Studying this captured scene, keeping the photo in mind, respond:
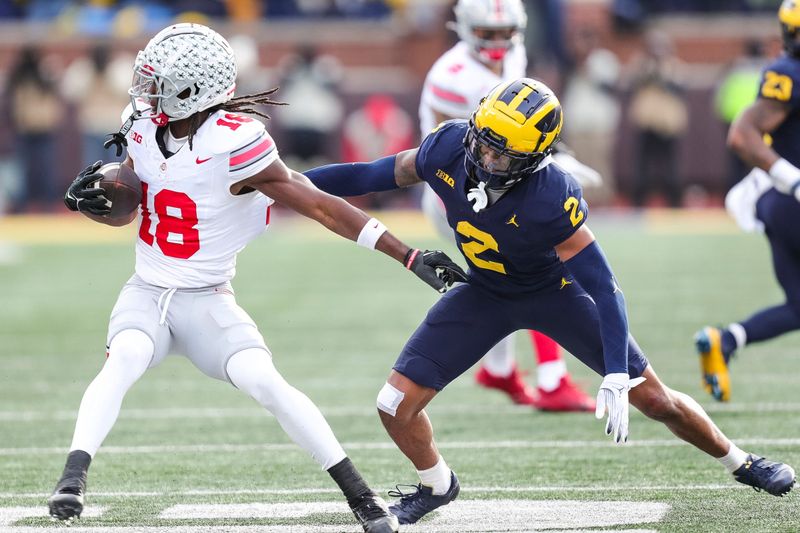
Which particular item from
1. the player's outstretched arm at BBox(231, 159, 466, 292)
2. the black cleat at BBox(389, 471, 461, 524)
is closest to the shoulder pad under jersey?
the player's outstretched arm at BBox(231, 159, 466, 292)

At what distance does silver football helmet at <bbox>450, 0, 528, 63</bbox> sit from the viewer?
6.77 metres

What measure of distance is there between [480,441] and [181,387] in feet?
6.75

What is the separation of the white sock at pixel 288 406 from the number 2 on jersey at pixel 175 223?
1.36 ft

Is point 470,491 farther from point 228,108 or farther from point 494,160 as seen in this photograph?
point 228,108

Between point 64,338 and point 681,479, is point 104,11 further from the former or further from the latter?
point 681,479

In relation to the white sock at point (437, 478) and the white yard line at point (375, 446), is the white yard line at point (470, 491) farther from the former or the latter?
the white yard line at point (375, 446)

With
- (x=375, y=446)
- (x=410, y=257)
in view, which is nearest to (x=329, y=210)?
(x=410, y=257)

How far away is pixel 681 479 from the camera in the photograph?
202 inches

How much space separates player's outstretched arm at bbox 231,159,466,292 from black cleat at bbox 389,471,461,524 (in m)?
0.70

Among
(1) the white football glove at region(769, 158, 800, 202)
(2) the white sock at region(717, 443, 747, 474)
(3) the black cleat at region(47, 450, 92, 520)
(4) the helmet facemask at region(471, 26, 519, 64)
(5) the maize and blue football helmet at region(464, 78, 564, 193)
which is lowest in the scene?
(2) the white sock at region(717, 443, 747, 474)

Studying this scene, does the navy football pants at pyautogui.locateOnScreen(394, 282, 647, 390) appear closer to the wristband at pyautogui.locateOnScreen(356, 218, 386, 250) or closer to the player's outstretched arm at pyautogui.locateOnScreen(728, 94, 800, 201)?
the wristband at pyautogui.locateOnScreen(356, 218, 386, 250)

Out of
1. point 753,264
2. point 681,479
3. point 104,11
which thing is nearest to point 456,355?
point 681,479

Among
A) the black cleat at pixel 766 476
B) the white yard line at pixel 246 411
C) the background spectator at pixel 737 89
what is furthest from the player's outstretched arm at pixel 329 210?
the background spectator at pixel 737 89

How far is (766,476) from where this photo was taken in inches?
185
